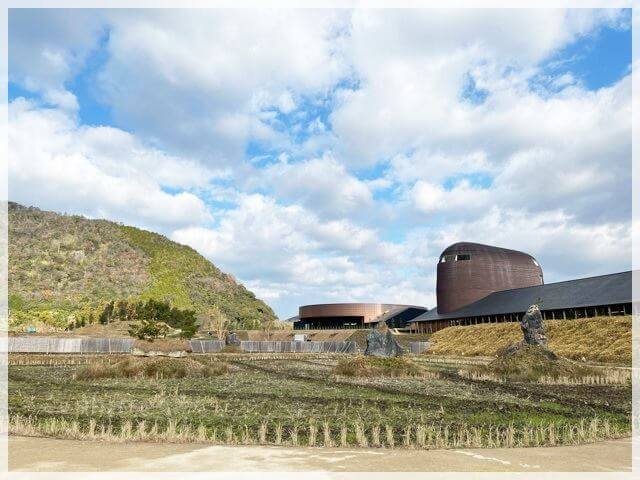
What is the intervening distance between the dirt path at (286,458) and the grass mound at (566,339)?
35011 mm

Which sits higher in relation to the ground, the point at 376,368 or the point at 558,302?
the point at 558,302

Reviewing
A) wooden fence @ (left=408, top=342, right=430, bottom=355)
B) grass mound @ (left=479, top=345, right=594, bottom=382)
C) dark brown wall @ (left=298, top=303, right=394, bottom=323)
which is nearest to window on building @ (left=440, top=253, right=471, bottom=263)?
dark brown wall @ (left=298, top=303, right=394, bottom=323)

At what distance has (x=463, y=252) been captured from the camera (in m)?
94.8

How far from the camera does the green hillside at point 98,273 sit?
94.8 m

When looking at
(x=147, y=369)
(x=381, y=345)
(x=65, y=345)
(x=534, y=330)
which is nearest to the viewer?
(x=147, y=369)

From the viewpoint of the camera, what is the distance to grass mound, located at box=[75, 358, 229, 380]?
28500 mm

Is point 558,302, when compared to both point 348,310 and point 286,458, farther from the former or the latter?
point 286,458

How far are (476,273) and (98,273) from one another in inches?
3184

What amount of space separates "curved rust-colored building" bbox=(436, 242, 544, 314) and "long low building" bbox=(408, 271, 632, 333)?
3.66 metres

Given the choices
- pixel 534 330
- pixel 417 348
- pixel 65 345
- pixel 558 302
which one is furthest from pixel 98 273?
pixel 534 330

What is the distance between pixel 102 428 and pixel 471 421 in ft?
33.3

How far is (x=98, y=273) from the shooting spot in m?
114

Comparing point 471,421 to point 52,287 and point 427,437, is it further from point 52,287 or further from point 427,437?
point 52,287

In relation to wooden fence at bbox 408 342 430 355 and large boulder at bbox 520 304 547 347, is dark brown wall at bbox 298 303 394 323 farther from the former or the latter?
large boulder at bbox 520 304 547 347
